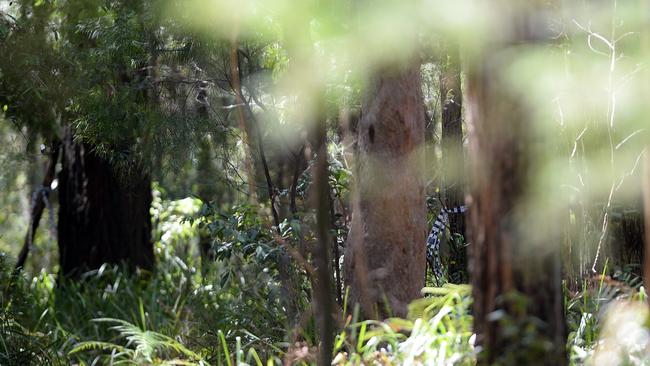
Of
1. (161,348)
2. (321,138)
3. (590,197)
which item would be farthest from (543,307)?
(161,348)

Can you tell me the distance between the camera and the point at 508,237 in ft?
10.0

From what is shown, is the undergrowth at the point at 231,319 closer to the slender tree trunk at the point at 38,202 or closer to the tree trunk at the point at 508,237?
the tree trunk at the point at 508,237

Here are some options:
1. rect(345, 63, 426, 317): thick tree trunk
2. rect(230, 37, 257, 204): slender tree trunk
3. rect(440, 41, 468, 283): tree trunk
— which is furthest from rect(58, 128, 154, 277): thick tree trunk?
rect(345, 63, 426, 317): thick tree trunk

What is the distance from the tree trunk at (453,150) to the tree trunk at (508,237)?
5126mm

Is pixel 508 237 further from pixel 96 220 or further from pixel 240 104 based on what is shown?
pixel 96 220

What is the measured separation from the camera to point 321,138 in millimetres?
3439

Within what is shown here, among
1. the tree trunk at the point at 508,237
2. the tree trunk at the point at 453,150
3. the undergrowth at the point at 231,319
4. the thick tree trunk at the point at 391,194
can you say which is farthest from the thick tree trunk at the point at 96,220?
the tree trunk at the point at 508,237

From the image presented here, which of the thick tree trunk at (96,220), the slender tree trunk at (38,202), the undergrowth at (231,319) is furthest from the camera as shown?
the slender tree trunk at (38,202)

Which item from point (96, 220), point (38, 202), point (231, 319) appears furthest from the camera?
point (38, 202)

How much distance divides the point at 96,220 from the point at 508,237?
30.8 ft

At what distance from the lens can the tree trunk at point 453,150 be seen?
8.38 meters

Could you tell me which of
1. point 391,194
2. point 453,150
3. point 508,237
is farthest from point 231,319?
point 508,237

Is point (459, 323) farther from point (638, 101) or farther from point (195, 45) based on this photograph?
point (195, 45)

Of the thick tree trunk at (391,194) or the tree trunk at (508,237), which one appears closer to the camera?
the tree trunk at (508,237)
